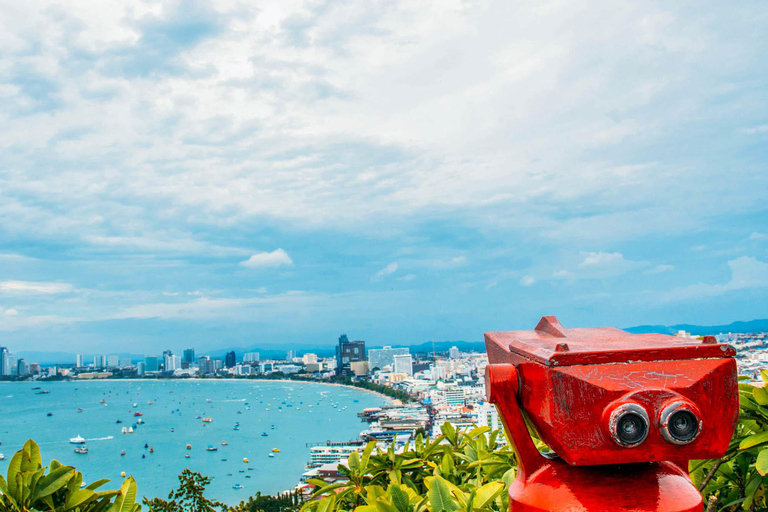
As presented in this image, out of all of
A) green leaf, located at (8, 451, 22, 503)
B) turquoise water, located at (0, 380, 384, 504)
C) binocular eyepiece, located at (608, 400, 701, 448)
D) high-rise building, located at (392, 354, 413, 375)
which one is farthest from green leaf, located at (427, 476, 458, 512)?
high-rise building, located at (392, 354, 413, 375)

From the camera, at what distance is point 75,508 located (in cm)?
173

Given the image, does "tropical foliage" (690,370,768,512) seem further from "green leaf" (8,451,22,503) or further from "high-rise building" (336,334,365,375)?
"high-rise building" (336,334,365,375)

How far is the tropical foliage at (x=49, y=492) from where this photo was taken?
1.67 metres

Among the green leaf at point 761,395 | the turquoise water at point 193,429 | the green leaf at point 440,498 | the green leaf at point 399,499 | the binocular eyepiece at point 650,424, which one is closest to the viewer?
the binocular eyepiece at point 650,424

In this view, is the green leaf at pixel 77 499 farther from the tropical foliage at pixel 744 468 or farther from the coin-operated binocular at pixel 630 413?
the tropical foliage at pixel 744 468

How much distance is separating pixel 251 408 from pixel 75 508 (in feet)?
193

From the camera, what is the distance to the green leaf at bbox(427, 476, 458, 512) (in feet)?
4.81

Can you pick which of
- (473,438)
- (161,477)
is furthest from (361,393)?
(473,438)

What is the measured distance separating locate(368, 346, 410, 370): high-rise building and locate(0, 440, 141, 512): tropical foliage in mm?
80975

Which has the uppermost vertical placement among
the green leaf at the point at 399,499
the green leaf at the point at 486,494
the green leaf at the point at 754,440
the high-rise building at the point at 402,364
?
the green leaf at the point at 754,440

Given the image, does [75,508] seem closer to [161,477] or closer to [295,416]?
[161,477]

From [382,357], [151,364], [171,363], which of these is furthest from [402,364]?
[151,364]

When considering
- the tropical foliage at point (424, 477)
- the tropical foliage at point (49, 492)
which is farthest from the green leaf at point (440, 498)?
the tropical foliage at point (49, 492)

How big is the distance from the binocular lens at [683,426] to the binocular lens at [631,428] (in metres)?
0.04
